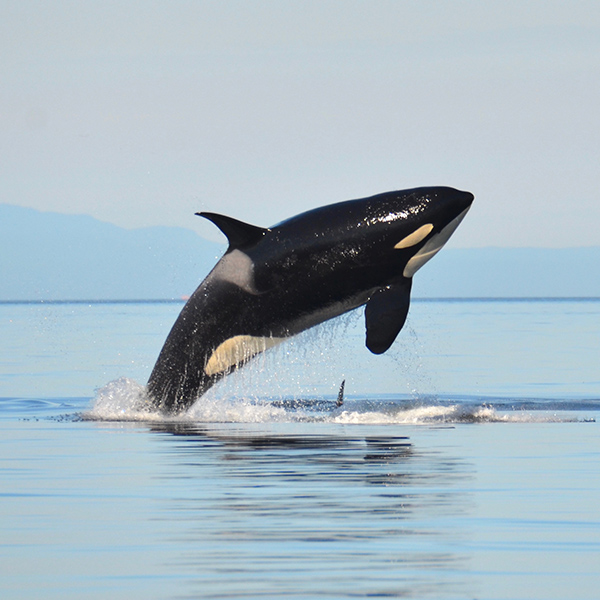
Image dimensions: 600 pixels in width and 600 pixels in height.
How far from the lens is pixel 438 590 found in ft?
24.4

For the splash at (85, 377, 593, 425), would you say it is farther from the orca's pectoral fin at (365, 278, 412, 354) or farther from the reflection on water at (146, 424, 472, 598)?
the reflection on water at (146, 424, 472, 598)

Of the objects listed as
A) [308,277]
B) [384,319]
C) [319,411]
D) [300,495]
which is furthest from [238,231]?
[300,495]

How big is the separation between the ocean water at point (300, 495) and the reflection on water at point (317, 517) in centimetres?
2

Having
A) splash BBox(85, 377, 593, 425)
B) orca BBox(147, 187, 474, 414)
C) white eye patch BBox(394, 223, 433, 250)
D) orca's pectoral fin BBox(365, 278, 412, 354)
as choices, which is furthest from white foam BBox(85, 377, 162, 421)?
white eye patch BBox(394, 223, 433, 250)

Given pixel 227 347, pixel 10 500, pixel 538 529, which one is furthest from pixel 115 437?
pixel 538 529

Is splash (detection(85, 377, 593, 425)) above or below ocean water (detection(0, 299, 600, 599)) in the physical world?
above

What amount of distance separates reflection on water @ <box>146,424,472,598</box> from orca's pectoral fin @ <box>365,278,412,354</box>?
2130 millimetres

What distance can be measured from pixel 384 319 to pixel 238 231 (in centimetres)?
225

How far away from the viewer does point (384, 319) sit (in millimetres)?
16062

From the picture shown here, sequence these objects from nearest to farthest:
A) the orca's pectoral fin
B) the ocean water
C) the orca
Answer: the ocean water, the orca, the orca's pectoral fin

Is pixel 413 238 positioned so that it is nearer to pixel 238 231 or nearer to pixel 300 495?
pixel 238 231

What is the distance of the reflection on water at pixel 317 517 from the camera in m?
7.67

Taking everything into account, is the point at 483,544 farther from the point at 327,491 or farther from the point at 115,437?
the point at 115,437

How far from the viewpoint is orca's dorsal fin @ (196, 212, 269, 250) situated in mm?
15477
